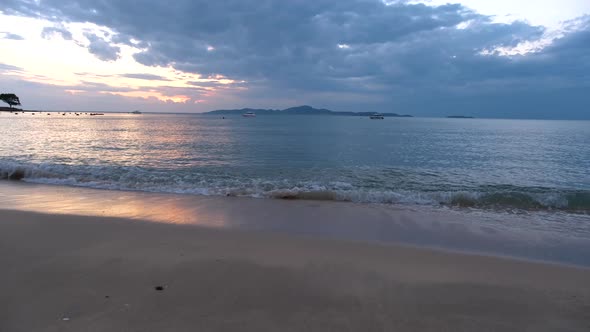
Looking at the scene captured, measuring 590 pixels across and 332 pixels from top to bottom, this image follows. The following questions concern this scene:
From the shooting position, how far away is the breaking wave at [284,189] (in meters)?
12.5

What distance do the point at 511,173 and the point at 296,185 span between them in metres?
13.8

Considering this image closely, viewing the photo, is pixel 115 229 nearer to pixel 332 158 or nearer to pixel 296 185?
pixel 296 185

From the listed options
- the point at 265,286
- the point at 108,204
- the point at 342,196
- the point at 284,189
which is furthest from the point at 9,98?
the point at 265,286

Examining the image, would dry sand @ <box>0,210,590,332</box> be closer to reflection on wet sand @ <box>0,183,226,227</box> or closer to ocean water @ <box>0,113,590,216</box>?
reflection on wet sand @ <box>0,183,226,227</box>

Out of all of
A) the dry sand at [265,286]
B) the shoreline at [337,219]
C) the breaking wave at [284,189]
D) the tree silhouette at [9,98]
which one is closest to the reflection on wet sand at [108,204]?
the shoreline at [337,219]

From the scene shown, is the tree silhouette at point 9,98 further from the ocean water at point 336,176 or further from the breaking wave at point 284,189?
the breaking wave at point 284,189

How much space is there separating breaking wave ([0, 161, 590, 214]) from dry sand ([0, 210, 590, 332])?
566 cm

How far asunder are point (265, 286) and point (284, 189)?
8.67 metres

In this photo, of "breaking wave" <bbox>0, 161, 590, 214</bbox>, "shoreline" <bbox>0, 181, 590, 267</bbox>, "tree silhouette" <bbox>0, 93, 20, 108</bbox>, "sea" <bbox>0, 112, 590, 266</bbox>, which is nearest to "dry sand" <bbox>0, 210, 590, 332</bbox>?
"shoreline" <bbox>0, 181, 590, 267</bbox>

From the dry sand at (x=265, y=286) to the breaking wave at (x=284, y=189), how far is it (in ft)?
18.6

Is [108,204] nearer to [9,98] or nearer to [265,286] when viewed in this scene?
[265,286]

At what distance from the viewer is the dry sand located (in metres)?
4.05

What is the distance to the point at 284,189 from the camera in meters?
13.6

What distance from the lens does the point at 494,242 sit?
25.7ft
